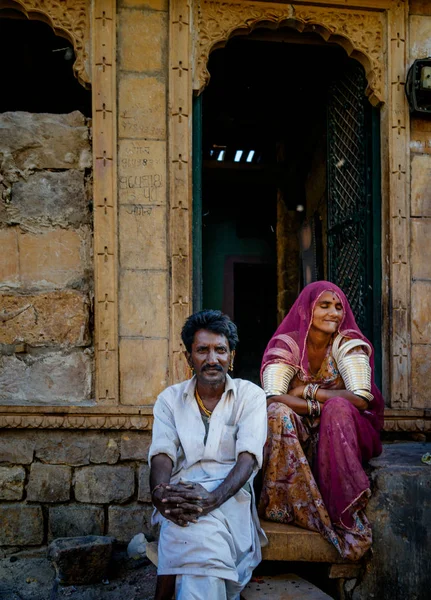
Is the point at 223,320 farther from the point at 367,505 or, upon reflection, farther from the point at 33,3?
the point at 33,3

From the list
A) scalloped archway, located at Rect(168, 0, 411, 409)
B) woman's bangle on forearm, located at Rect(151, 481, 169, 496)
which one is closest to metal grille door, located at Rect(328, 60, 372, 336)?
scalloped archway, located at Rect(168, 0, 411, 409)

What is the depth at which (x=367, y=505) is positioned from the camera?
3412 mm

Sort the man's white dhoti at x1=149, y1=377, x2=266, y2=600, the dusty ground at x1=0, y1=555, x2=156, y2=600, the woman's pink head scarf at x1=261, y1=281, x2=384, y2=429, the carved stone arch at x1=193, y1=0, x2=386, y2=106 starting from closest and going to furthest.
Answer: the man's white dhoti at x1=149, y1=377, x2=266, y2=600 → the woman's pink head scarf at x1=261, y1=281, x2=384, y2=429 → the dusty ground at x1=0, y1=555, x2=156, y2=600 → the carved stone arch at x1=193, y1=0, x2=386, y2=106

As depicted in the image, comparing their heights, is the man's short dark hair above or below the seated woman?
above

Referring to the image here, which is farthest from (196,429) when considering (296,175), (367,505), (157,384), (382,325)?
(296,175)

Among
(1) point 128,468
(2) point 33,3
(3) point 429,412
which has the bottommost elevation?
(1) point 128,468

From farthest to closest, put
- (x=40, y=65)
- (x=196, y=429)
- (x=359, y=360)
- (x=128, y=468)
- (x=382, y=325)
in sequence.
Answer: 1. (x=40, y=65)
2. (x=382, y=325)
3. (x=128, y=468)
4. (x=359, y=360)
5. (x=196, y=429)

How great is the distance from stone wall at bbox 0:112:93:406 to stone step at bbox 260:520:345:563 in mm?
1957

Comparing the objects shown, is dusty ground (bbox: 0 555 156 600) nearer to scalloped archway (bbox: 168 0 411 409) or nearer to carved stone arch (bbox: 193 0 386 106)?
scalloped archway (bbox: 168 0 411 409)

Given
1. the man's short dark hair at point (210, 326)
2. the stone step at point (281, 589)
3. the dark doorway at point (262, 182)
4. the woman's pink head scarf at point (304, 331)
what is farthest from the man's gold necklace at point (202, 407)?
the dark doorway at point (262, 182)

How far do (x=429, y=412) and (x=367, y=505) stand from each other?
1.69 metres

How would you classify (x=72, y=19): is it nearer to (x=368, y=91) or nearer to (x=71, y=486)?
(x=368, y=91)

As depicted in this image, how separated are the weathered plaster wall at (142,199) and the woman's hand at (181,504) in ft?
5.73

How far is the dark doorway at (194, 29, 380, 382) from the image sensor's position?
698 centimetres
